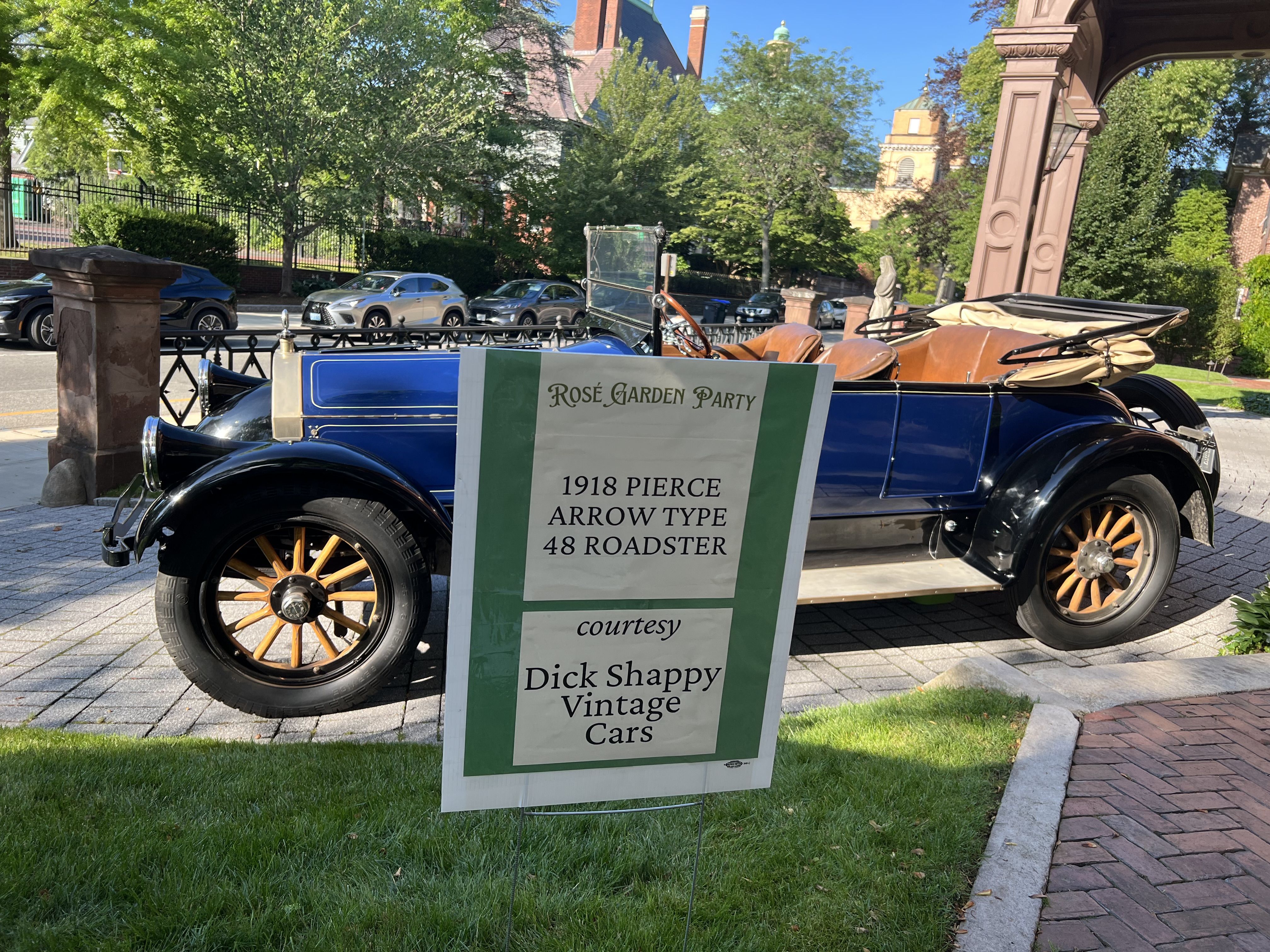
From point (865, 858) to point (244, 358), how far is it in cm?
1473

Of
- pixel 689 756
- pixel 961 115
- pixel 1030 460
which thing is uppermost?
pixel 961 115

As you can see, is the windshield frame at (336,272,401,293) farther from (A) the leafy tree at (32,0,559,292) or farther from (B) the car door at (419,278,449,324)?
(A) the leafy tree at (32,0,559,292)

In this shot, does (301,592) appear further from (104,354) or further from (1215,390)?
(1215,390)

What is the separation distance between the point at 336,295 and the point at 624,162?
754 inches

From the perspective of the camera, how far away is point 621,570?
2.04 meters

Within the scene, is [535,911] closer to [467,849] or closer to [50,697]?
[467,849]

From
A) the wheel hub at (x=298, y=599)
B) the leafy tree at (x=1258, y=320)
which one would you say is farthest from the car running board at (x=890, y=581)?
the leafy tree at (x=1258, y=320)

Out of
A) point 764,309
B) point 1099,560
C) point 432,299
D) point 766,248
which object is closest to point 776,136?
point 766,248

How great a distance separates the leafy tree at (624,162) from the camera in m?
35.7

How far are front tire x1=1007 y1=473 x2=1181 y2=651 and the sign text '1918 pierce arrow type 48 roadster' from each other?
12mm

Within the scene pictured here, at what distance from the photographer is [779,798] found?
3.05 metres

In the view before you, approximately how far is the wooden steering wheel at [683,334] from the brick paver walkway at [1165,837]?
2409 millimetres

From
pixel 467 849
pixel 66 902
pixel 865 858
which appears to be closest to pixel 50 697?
pixel 66 902

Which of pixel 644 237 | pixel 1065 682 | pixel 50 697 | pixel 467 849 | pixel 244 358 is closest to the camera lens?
pixel 467 849
